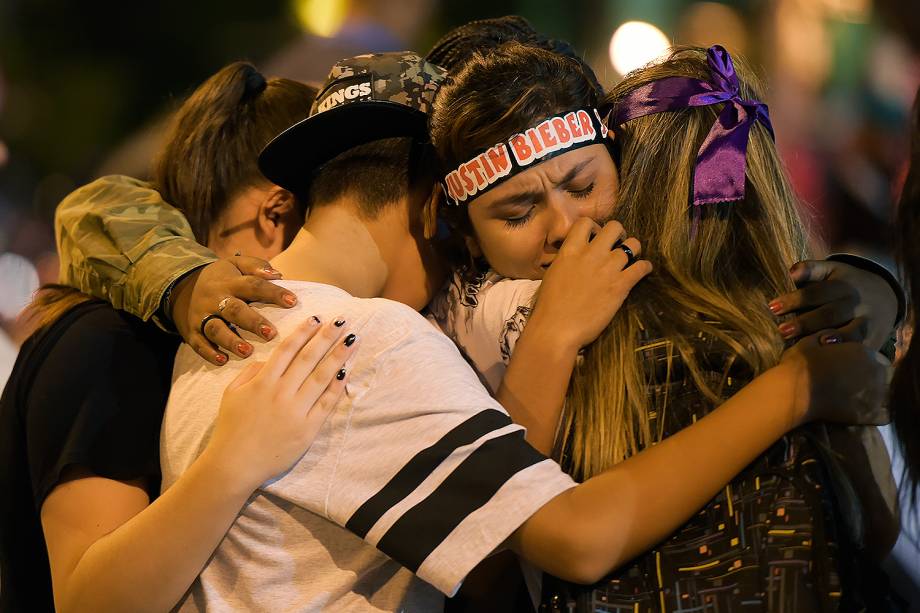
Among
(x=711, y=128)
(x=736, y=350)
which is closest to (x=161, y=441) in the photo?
(x=736, y=350)

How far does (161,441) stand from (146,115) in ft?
9.46

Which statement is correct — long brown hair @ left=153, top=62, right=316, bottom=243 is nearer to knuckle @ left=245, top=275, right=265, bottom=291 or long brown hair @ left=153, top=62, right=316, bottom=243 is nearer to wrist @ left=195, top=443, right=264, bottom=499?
knuckle @ left=245, top=275, right=265, bottom=291

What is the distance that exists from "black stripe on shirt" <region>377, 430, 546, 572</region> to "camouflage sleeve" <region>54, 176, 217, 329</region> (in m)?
0.61

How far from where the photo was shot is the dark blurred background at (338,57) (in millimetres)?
4027

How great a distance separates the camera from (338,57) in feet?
13.3

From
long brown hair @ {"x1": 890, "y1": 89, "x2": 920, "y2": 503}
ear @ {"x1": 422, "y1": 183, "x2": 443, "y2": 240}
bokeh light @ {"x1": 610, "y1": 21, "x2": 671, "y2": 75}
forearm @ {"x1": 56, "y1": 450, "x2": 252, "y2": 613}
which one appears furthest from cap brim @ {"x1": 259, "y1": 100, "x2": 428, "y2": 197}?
bokeh light @ {"x1": 610, "y1": 21, "x2": 671, "y2": 75}

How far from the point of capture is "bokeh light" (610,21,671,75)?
4.20 meters

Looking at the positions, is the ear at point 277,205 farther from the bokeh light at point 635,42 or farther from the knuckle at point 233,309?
the bokeh light at point 635,42

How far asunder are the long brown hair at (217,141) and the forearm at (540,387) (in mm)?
754

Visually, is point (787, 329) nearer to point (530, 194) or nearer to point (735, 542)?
point (735, 542)

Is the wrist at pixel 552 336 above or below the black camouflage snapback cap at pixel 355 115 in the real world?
below

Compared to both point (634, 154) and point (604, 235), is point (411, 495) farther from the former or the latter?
point (634, 154)

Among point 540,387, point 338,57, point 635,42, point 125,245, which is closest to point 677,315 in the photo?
point 540,387

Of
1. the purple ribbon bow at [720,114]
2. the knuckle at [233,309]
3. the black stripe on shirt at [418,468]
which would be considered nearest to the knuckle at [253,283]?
the knuckle at [233,309]
